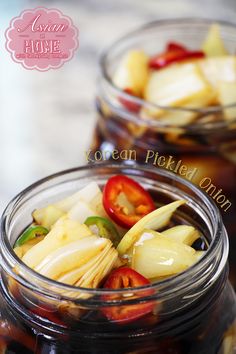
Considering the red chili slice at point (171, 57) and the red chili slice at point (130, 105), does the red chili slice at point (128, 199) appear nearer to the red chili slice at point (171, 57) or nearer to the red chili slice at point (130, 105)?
the red chili slice at point (130, 105)

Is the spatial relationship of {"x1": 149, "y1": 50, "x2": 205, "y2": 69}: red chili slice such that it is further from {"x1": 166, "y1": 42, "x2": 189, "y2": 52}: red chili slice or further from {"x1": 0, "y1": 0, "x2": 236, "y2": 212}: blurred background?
{"x1": 0, "y1": 0, "x2": 236, "y2": 212}: blurred background

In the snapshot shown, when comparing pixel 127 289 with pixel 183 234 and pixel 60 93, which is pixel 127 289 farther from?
pixel 60 93

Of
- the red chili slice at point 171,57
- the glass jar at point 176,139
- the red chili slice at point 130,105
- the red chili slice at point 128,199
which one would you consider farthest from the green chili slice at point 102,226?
the red chili slice at point 171,57

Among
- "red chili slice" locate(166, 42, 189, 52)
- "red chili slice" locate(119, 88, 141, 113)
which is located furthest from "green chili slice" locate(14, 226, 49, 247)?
"red chili slice" locate(166, 42, 189, 52)

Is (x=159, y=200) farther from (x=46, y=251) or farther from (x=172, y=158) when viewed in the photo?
(x=172, y=158)

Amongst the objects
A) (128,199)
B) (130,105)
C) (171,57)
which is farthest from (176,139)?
(128,199)

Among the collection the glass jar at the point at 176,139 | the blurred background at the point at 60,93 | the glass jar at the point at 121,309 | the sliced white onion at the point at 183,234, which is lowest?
the blurred background at the point at 60,93
